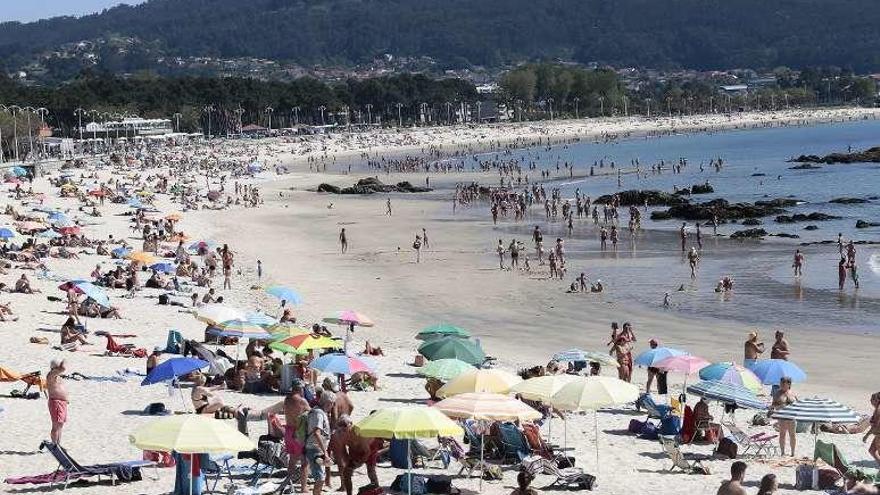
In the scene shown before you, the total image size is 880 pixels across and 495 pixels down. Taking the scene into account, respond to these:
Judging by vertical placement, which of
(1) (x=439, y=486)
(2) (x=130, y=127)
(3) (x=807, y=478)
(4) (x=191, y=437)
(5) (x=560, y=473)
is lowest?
(3) (x=807, y=478)

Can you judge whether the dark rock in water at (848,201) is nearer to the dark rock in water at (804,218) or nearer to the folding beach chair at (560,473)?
the dark rock in water at (804,218)

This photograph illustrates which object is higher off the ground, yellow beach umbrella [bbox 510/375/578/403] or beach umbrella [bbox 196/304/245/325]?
yellow beach umbrella [bbox 510/375/578/403]

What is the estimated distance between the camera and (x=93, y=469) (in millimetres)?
12688

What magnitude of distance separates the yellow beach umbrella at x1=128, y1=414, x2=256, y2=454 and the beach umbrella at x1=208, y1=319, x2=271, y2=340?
7692mm

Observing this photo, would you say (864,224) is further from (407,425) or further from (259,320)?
(407,425)

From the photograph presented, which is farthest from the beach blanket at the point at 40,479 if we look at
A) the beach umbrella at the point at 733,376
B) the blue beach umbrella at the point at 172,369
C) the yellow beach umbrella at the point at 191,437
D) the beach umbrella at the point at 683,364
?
the beach umbrella at the point at 683,364

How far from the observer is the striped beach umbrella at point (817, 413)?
13.4m

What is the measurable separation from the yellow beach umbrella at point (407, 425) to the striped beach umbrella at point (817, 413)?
398 centimetres

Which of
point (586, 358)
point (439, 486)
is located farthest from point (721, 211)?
point (439, 486)

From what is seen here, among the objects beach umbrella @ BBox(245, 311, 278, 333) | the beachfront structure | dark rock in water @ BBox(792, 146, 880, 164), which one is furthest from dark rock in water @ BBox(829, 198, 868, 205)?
the beachfront structure

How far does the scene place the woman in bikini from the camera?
14.7m

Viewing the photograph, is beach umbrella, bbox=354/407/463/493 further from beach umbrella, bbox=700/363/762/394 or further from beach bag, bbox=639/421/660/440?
beach umbrella, bbox=700/363/762/394

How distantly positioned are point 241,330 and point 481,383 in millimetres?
6003

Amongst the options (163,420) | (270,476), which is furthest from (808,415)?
(163,420)
